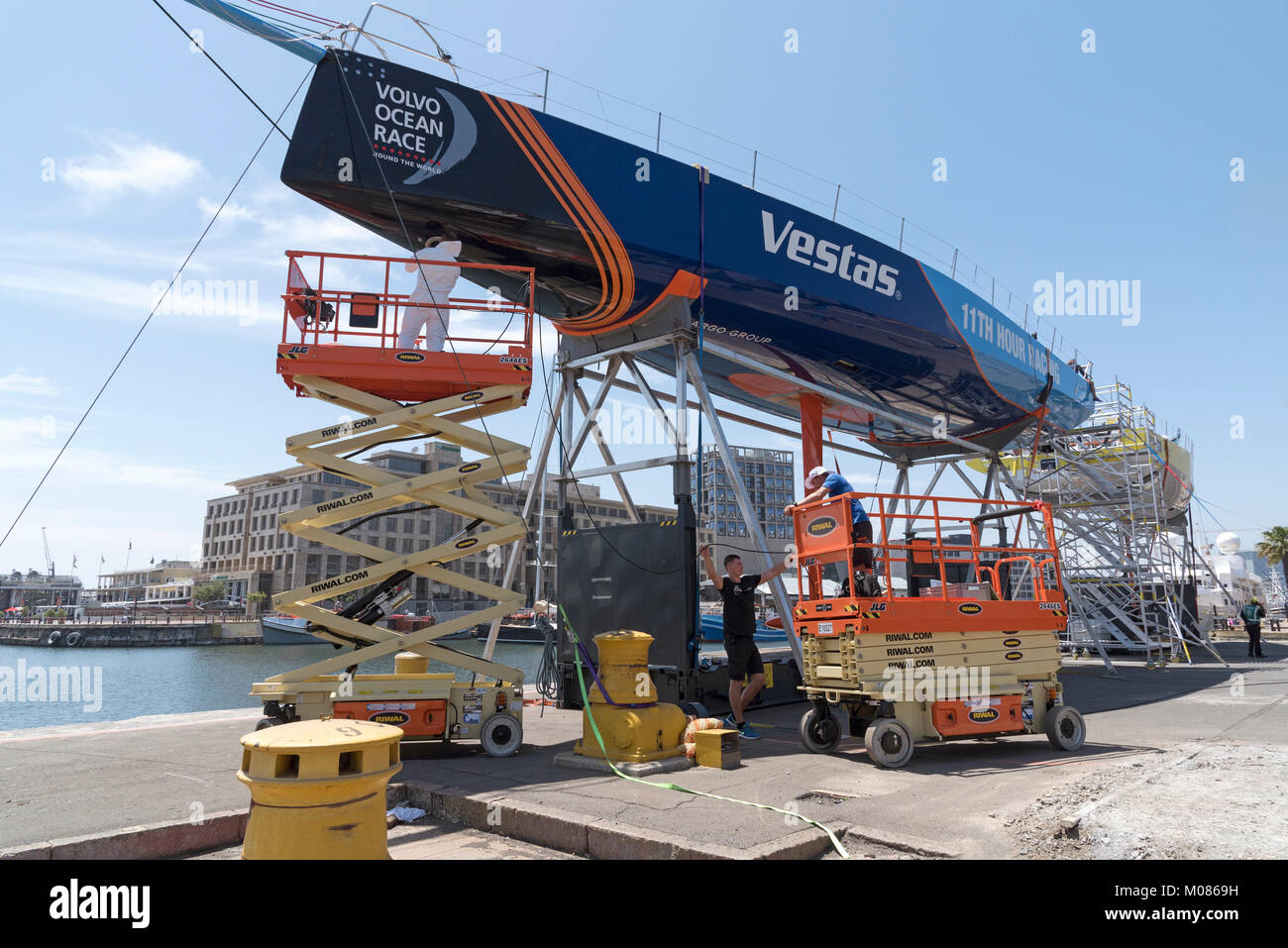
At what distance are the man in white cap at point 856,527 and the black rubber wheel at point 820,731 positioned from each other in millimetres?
1346

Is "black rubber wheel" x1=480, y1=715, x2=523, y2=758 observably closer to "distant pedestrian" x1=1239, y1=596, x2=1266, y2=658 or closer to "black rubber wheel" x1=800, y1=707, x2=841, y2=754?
"black rubber wheel" x1=800, y1=707, x2=841, y2=754

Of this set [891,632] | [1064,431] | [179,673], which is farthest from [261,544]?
[891,632]

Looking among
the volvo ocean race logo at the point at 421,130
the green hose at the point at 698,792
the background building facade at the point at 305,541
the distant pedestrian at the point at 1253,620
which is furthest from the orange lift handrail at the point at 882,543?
the background building facade at the point at 305,541

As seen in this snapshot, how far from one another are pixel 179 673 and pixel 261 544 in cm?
5254

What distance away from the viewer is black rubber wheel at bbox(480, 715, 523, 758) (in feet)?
23.3

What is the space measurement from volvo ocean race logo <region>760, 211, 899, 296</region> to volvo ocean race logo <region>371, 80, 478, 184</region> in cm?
422

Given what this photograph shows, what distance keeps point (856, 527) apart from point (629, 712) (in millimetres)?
2755

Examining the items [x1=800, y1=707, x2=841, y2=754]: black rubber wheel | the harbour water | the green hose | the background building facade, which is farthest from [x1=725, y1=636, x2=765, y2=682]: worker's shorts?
the background building facade

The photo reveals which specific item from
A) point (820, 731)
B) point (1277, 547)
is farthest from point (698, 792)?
point (1277, 547)

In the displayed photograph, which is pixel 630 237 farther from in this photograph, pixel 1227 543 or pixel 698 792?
pixel 1227 543

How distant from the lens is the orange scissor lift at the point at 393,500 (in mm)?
7055

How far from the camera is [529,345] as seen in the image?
7.83 m

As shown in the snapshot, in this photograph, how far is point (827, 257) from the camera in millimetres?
11273
